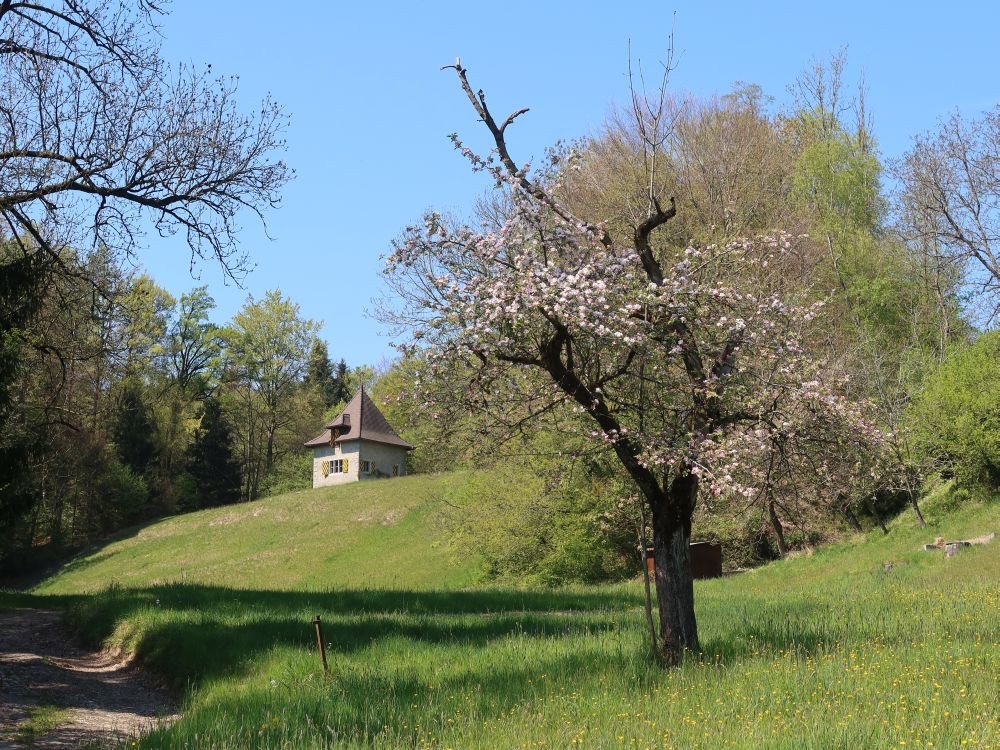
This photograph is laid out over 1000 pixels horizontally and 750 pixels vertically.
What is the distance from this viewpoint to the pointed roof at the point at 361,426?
67.6m

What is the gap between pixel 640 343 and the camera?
29.7 feet

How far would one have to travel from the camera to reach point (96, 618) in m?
16.8

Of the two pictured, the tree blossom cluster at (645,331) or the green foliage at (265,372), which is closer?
the tree blossom cluster at (645,331)

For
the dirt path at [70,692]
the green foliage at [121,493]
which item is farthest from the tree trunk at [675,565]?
the green foliage at [121,493]

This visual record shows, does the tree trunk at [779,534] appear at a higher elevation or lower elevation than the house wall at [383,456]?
lower

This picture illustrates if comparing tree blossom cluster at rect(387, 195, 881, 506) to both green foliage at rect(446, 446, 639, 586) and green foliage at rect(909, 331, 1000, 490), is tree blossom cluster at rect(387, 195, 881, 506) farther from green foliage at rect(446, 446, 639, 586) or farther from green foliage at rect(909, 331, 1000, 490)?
green foliage at rect(909, 331, 1000, 490)

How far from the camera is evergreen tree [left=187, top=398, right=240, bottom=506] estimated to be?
2675 inches

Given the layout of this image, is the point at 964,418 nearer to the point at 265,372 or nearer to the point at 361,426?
the point at 361,426

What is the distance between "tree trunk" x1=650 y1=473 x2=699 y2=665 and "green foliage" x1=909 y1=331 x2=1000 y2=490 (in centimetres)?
1887

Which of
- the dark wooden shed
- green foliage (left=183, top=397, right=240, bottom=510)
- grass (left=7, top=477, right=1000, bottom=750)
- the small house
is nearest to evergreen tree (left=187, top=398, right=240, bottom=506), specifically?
green foliage (left=183, top=397, right=240, bottom=510)

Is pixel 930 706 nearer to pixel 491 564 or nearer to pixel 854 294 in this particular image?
pixel 491 564

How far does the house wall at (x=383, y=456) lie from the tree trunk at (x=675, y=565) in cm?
5788

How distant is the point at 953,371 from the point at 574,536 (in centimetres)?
1299

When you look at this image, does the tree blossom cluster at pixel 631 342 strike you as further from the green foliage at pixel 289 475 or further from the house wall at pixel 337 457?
the green foliage at pixel 289 475
